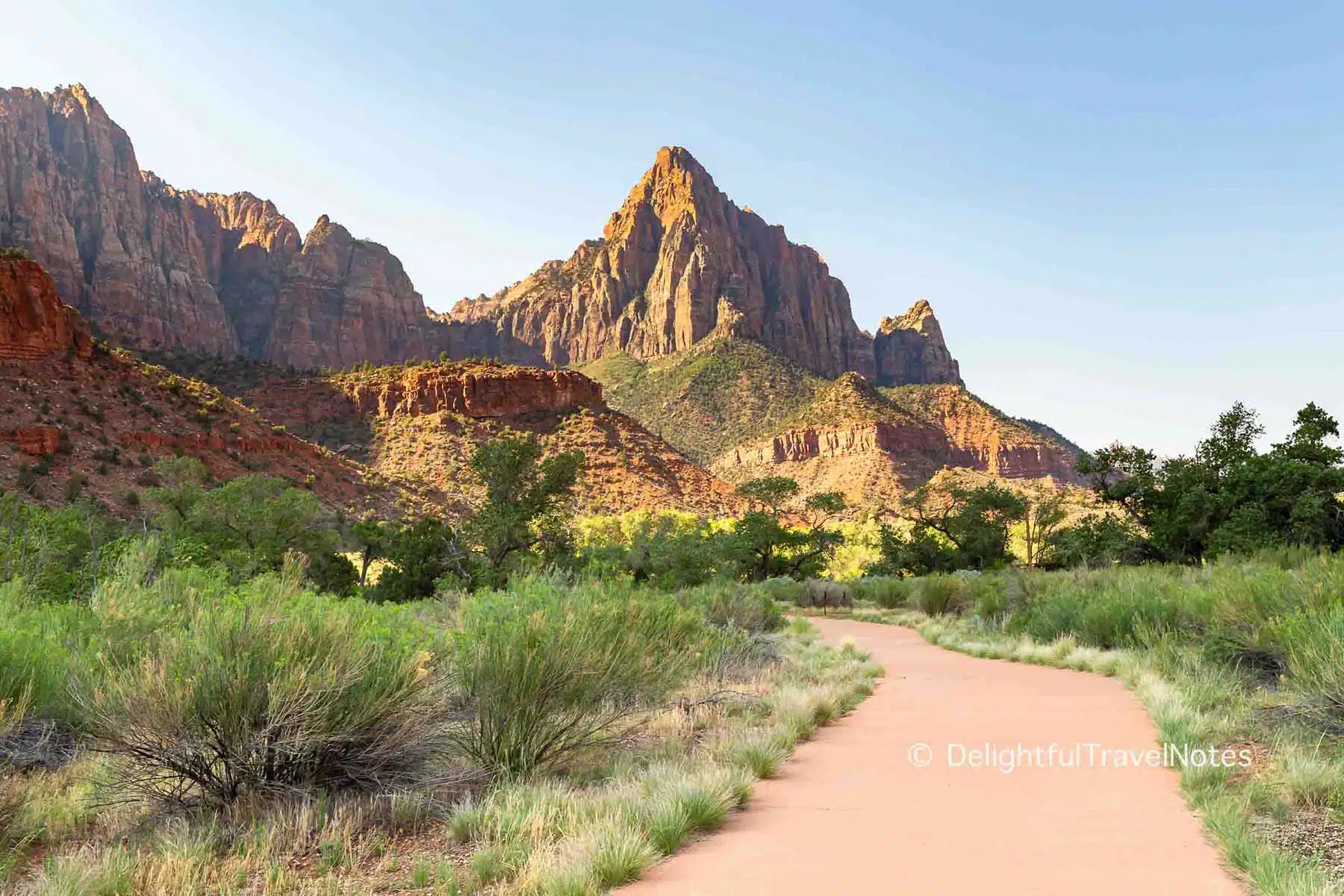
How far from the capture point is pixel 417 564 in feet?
73.9

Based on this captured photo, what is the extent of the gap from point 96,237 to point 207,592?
467 feet

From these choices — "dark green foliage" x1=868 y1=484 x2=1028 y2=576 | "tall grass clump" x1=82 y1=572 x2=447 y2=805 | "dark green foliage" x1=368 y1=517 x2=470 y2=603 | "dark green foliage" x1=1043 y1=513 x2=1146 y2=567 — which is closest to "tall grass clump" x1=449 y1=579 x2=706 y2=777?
"tall grass clump" x1=82 y1=572 x2=447 y2=805

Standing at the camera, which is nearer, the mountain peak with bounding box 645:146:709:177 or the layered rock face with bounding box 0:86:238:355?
the layered rock face with bounding box 0:86:238:355

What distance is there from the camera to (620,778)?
5449 mm

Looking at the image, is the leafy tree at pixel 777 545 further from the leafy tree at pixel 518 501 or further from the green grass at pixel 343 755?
the green grass at pixel 343 755

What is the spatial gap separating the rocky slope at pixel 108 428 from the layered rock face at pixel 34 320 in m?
0.06

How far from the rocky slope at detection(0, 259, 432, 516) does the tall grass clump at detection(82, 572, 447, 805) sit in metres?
36.8

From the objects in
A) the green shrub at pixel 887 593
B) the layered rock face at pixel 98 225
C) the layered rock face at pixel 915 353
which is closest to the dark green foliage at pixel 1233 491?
the green shrub at pixel 887 593

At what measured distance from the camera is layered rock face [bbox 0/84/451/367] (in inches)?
4311

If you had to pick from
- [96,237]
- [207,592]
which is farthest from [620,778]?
[96,237]

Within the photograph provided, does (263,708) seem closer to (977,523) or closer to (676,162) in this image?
(977,523)

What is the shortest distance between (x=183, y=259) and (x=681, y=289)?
9176cm

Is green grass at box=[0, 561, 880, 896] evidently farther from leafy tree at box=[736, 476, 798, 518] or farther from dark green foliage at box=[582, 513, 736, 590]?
leafy tree at box=[736, 476, 798, 518]

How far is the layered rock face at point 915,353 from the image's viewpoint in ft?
563
